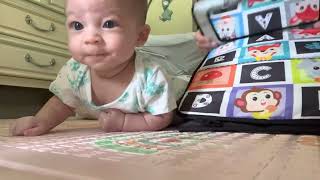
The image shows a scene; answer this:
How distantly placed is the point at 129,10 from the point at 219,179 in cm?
47

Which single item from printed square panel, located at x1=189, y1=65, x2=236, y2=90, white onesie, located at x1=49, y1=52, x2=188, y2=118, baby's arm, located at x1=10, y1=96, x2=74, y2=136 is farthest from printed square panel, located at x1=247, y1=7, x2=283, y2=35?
baby's arm, located at x1=10, y1=96, x2=74, y2=136

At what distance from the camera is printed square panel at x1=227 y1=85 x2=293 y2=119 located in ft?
2.08

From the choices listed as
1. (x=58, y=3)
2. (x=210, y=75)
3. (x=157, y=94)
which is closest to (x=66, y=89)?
(x=157, y=94)

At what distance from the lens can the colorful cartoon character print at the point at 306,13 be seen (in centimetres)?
76

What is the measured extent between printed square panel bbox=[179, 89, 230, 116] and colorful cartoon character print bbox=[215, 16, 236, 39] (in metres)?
0.17

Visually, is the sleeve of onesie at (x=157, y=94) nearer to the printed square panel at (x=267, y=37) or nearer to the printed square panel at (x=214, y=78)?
the printed square panel at (x=214, y=78)

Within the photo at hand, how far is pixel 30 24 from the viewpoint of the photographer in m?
1.44

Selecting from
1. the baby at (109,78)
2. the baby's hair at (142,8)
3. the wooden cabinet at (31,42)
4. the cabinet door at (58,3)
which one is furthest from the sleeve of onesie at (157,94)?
the cabinet door at (58,3)

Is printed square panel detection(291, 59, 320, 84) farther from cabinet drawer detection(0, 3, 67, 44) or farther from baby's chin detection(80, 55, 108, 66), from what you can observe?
cabinet drawer detection(0, 3, 67, 44)

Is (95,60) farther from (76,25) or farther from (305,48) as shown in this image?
(305,48)

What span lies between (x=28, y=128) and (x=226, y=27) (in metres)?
0.49

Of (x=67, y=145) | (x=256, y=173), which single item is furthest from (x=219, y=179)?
(x=67, y=145)

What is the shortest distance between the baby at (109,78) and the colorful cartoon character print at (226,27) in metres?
0.20

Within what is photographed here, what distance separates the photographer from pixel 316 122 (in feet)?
1.97
